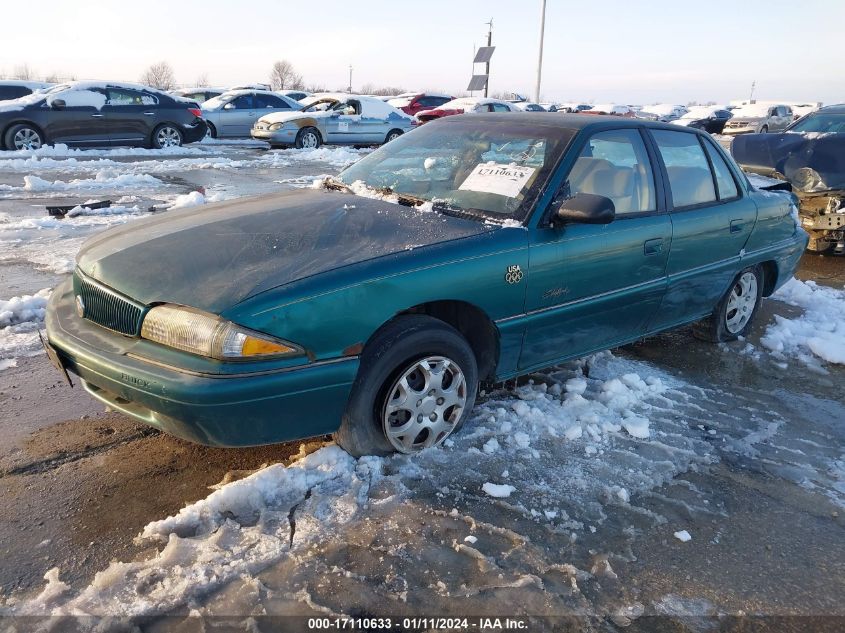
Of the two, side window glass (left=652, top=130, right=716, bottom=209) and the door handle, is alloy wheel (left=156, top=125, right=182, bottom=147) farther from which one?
the door handle

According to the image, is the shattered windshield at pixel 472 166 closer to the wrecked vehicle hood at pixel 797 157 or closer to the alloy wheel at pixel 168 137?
the wrecked vehicle hood at pixel 797 157

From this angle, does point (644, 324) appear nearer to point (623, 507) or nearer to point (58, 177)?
point (623, 507)

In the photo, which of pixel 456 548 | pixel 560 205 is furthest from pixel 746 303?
pixel 456 548

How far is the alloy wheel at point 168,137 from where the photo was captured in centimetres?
1502

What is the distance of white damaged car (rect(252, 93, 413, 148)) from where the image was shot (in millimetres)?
16391

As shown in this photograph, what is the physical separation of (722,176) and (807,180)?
416 centimetres

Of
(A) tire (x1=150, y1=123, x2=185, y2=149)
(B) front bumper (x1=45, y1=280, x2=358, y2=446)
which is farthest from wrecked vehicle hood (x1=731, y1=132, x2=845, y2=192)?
(A) tire (x1=150, y1=123, x2=185, y2=149)

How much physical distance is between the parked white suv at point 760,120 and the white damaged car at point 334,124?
16.4 metres

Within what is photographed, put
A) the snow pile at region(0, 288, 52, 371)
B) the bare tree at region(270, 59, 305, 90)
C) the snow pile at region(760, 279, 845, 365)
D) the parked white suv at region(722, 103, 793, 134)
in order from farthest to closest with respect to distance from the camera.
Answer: the bare tree at region(270, 59, 305, 90)
the parked white suv at region(722, 103, 793, 134)
the snow pile at region(760, 279, 845, 365)
the snow pile at region(0, 288, 52, 371)

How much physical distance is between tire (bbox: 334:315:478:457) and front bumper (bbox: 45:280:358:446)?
0.36 ft

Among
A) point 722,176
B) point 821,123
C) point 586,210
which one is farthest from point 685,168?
point 821,123

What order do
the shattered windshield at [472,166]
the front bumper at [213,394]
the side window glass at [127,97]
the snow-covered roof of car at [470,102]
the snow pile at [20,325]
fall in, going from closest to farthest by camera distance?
the front bumper at [213,394] → the shattered windshield at [472,166] → the snow pile at [20,325] → the side window glass at [127,97] → the snow-covered roof of car at [470,102]

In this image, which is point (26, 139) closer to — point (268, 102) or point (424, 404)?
point (268, 102)

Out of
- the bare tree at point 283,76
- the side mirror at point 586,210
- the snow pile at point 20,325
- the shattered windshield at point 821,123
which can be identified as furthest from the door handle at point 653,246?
the bare tree at point 283,76
